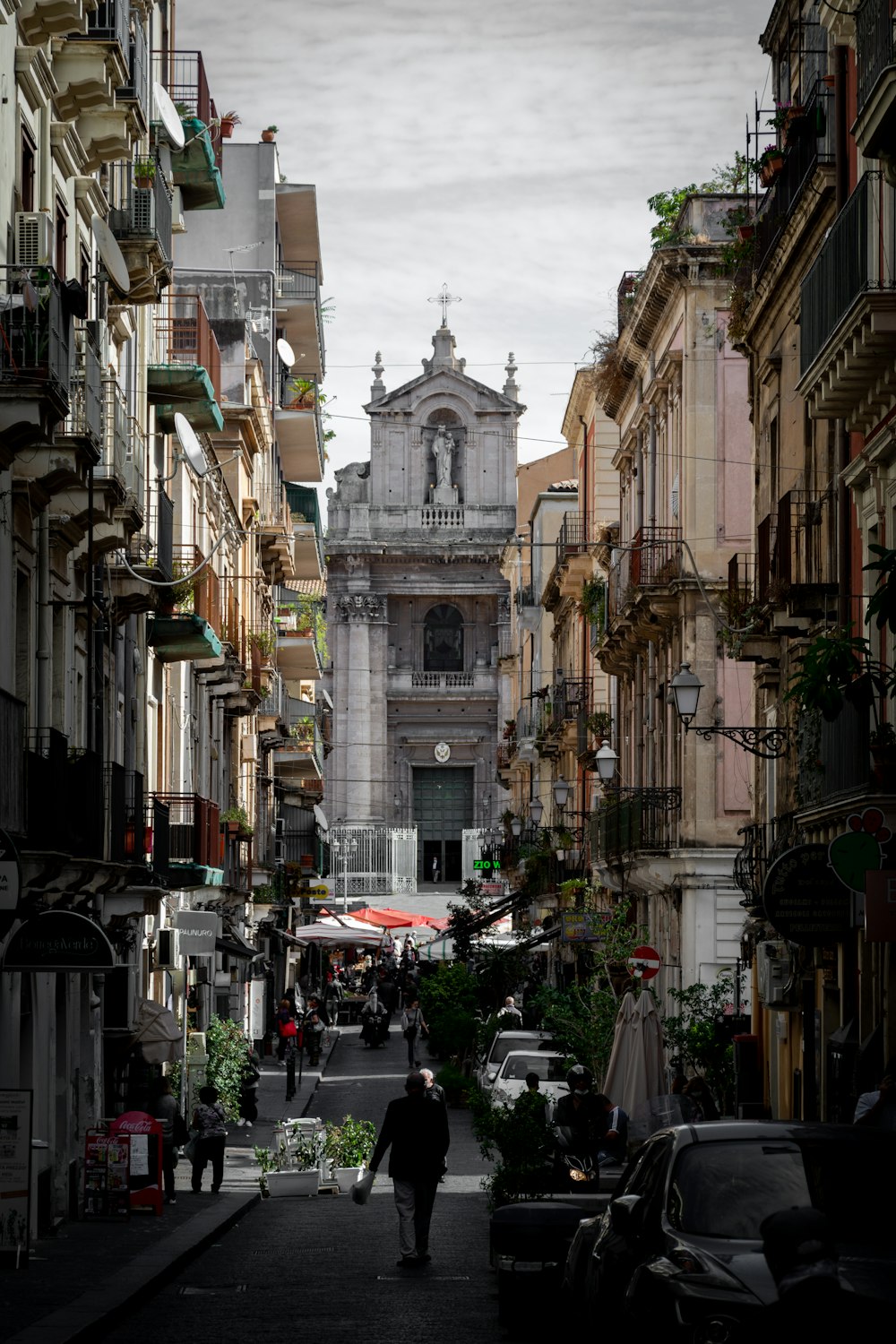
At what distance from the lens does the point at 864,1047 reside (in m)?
18.8

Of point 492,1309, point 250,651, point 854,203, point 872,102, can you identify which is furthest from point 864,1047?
Result: point 250,651

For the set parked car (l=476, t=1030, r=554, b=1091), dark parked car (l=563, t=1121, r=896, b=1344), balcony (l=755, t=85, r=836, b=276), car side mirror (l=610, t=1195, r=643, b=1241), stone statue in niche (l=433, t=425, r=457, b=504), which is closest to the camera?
dark parked car (l=563, t=1121, r=896, b=1344)

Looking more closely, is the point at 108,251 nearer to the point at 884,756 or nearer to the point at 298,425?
the point at 884,756

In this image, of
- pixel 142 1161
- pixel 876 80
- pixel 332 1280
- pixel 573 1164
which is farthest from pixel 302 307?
pixel 876 80

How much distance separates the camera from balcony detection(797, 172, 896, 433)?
52.4 ft

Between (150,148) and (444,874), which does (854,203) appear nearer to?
(150,148)

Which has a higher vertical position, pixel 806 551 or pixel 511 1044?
pixel 806 551

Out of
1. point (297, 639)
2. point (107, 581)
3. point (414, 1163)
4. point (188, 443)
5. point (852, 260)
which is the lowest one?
point (414, 1163)

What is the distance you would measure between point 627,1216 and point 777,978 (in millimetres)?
14021

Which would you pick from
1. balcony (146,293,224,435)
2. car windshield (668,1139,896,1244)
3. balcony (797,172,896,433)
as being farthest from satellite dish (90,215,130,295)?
car windshield (668,1139,896,1244)

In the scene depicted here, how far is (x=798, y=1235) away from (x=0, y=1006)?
1167 centimetres

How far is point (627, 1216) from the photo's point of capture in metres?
10.8

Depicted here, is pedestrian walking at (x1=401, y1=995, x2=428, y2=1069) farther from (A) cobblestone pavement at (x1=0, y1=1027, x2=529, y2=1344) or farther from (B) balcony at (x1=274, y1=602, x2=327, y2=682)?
(A) cobblestone pavement at (x1=0, y1=1027, x2=529, y2=1344)

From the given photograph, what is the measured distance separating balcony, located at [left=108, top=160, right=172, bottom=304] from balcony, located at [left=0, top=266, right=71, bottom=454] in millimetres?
7015
